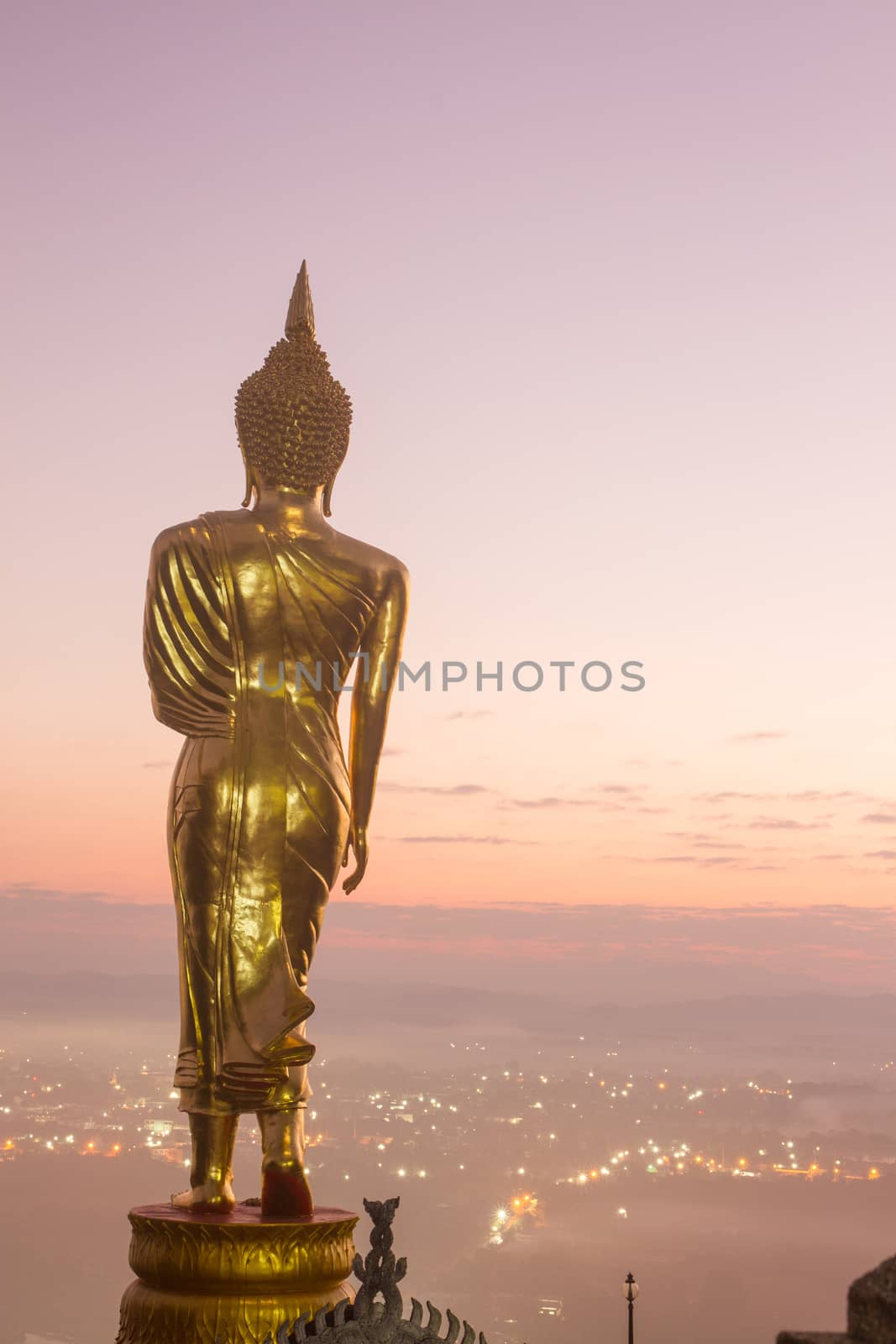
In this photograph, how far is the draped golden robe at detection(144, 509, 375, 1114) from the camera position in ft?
27.7

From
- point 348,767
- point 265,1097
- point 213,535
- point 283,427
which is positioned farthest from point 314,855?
point 283,427

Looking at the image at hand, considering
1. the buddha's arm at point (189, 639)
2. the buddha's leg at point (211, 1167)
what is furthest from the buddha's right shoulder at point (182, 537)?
the buddha's leg at point (211, 1167)

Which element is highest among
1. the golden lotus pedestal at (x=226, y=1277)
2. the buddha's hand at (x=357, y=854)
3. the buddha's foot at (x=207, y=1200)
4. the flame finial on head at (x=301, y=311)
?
the flame finial on head at (x=301, y=311)

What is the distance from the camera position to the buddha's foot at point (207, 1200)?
8219 mm

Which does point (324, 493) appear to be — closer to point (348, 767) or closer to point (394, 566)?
point (394, 566)

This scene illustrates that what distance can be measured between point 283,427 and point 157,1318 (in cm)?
471

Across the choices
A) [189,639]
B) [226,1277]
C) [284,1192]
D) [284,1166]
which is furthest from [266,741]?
[226,1277]

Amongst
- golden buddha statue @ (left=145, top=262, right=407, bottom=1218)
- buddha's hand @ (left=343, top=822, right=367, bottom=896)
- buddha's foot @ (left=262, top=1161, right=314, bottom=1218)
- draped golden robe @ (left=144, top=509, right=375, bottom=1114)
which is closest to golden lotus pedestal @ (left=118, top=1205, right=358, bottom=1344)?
buddha's foot @ (left=262, top=1161, right=314, bottom=1218)

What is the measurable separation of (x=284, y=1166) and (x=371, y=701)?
8.44 ft

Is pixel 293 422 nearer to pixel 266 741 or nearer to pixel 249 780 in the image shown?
pixel 266 741

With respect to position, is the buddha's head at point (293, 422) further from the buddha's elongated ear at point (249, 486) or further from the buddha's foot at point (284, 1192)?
the buddha's foot at point (284, 1192)

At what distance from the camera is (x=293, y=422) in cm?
915

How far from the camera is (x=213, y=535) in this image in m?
8.85

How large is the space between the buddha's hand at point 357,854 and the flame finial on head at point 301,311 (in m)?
2.88
